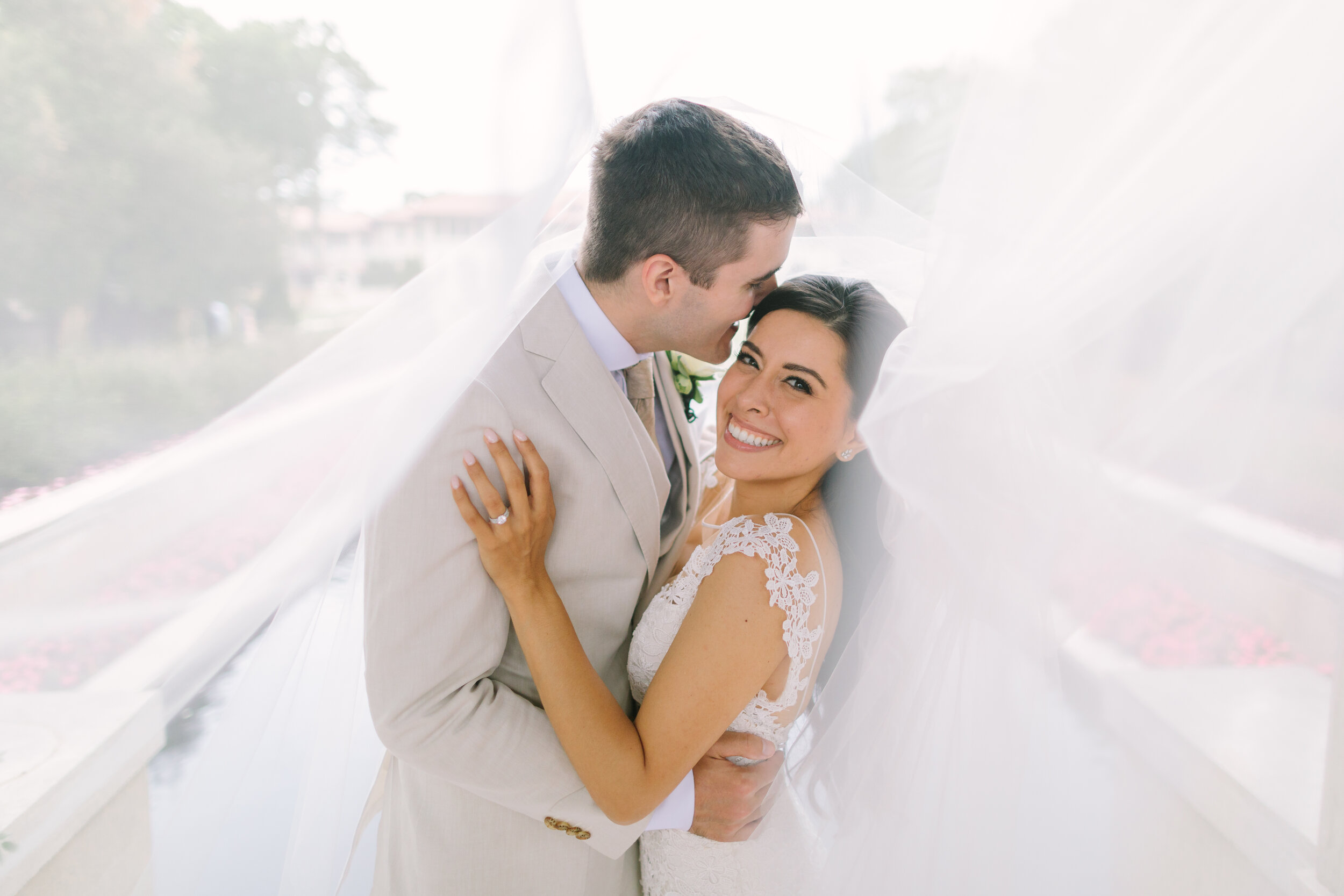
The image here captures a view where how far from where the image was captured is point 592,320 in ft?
5.11

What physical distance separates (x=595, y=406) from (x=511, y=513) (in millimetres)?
272

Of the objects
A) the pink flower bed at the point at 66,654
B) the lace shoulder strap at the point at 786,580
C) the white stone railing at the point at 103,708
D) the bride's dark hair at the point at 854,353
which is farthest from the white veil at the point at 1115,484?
the pink flower bed at the point at 66,654

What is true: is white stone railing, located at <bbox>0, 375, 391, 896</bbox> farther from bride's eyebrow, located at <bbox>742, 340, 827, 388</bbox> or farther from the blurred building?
bride's eyebrow, located at <bbox>742, 340, 827, 388</bbox>

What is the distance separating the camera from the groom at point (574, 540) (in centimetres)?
129

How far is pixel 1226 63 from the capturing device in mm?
795

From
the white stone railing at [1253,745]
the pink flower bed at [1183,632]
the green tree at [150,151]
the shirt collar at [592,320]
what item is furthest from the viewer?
the shirt collar at [592,320]

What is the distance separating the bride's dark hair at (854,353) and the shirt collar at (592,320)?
1.17ft

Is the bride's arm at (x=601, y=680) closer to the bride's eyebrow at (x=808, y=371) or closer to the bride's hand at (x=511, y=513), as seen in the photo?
the bride's hand at (x=511, y=513)

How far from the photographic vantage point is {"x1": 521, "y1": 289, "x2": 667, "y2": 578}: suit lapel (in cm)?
142

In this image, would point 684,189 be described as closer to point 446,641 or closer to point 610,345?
point 610,345

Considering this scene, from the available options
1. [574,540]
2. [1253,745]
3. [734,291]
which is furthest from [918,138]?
[1253,745]

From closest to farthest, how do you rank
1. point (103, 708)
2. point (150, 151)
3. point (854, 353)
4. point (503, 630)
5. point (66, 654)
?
point (150, 151)
point (66, 654)
point (503, 630)
point (854, 353)
point (103, 708)

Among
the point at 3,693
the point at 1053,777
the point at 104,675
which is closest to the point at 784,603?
the point at 1053,777

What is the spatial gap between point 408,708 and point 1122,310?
1.23 meters
